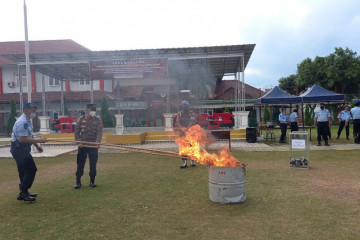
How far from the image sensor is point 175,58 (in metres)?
16.0

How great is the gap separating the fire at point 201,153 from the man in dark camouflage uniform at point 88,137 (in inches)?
77.1

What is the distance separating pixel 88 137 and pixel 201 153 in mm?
2643

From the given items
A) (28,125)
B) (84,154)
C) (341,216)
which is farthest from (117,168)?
(341,216)

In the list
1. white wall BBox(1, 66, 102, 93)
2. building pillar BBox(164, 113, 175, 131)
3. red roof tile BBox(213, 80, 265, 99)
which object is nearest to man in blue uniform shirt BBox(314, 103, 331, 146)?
building pillar BBox(164, 113, 175, 131)

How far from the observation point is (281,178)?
614cm

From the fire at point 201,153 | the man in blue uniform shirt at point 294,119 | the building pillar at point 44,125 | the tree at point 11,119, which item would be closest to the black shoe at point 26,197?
the fire at point 201,153

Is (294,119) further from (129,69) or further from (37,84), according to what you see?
(37,84)

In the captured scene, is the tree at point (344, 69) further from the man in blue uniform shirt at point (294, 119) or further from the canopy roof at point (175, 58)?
the man in blue uniform shirt at point (294, 119)

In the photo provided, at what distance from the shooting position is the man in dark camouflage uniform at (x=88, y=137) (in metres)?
5.95

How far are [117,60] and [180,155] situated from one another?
12559mm

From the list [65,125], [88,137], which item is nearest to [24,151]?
[88,137]

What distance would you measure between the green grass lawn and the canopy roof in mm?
9466

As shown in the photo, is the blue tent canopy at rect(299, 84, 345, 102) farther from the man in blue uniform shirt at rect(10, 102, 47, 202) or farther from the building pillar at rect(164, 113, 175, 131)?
the man in blue uniform shirt at rect(10, 102, 47, 202)

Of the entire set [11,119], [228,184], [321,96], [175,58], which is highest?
[175,58]
